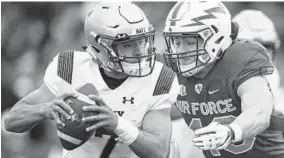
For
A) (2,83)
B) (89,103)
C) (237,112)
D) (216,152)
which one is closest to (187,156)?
(216,152)

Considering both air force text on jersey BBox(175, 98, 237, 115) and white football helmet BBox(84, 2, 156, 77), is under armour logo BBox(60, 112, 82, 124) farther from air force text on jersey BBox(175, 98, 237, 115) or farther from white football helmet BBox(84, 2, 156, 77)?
air force text on jersey BBox(175, 98, 237, 115)

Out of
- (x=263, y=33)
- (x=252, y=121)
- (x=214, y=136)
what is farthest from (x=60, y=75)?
(x=263, y=33)

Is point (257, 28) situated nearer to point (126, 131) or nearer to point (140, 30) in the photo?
point (140, 30)

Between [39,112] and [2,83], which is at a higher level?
[39,112]

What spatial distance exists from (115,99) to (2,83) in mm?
2076

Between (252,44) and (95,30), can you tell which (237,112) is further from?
(95,30)

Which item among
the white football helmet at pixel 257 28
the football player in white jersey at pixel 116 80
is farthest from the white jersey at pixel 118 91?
the white football helmet at pixel 257 28

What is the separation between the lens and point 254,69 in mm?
3090

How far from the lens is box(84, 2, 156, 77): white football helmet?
115 inches

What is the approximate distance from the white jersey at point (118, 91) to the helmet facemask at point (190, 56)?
7.2 inches

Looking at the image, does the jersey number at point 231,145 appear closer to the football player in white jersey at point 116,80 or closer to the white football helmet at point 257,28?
the football player in white jersey at point 116,80

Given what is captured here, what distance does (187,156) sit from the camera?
3.85 m

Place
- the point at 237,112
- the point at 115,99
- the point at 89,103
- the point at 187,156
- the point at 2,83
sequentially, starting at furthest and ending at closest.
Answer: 1. the point at 2,83
2. the point at 187,156
3. the point at 237,112
4. the point at 115,99
5. the point at 89,103

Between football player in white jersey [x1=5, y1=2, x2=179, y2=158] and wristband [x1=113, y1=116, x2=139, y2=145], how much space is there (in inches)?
5.4
